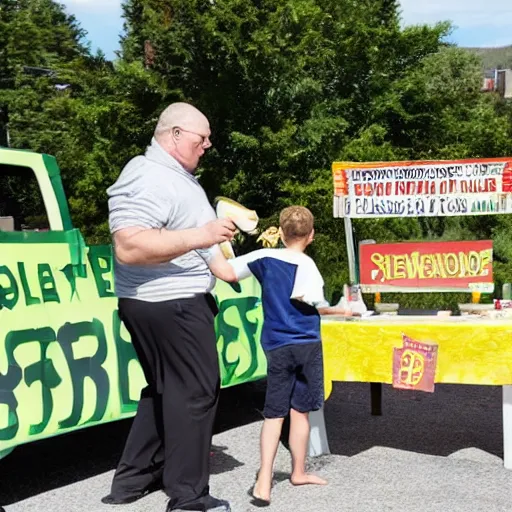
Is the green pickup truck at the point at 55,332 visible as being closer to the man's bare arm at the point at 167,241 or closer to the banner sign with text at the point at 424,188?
the man's bare arm at the point at 167,241

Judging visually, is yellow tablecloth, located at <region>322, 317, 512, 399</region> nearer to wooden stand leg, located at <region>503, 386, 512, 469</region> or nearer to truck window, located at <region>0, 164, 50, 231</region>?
wooden stand leg, located at <region>503, 386, 512, 469</region>

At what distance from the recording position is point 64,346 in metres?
4.13

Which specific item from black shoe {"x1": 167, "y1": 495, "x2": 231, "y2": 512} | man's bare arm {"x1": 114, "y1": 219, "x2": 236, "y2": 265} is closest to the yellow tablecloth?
black shoe {"x1": 167, "y1": 495, "x2": 231, "y2": 512}

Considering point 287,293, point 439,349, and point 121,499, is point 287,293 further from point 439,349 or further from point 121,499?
point 121,499

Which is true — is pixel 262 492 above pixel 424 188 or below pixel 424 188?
below

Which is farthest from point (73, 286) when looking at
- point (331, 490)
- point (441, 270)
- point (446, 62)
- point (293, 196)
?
point (446, 62)

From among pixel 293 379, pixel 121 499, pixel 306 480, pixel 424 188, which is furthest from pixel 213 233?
pixel 424 188

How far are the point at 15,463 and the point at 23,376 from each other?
48.7 inches

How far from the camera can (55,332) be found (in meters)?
4.09

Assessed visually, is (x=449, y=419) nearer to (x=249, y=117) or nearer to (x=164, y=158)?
(x=164, y=158)

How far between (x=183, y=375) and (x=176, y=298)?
0.32 metres

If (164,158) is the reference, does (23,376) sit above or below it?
below

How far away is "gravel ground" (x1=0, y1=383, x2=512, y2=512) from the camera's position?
418 cm

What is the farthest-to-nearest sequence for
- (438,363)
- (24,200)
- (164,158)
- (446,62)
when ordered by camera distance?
(446,62) < (24,200) < (438,363) < (164,158)
